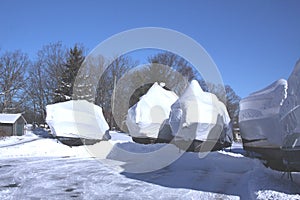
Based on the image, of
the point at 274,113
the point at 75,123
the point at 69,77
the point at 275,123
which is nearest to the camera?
the point at 275,123

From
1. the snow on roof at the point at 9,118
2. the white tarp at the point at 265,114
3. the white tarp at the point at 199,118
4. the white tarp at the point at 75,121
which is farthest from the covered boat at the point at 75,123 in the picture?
the white tarp at the point at 265,114

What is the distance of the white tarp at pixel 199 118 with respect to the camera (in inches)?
580

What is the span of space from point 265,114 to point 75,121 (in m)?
15.2

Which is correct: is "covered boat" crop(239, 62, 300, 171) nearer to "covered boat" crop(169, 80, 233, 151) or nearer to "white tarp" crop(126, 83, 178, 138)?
"covered boat" crop(169, 80, 233, 151)

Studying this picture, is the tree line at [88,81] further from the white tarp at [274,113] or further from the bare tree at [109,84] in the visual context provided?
the white tarp at [274,113]

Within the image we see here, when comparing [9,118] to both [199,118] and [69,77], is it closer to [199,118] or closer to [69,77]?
Answer: [69,77]

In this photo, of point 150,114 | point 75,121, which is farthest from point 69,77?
point 150,114

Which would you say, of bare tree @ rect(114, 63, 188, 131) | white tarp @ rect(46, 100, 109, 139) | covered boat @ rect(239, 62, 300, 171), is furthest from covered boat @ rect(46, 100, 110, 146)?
bare tree @ rect(114, 63, 188, 131)

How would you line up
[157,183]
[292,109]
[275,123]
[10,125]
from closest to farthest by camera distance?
1. [292,109]
2. [275,123]
3. [157,183]
4. [10,125]

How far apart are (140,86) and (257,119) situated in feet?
105

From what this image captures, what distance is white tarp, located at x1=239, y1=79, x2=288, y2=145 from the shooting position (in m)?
8.27

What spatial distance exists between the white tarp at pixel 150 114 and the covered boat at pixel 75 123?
262 cm

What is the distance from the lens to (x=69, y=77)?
39562 millimetres

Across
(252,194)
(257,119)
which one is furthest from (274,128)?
(252,194)
